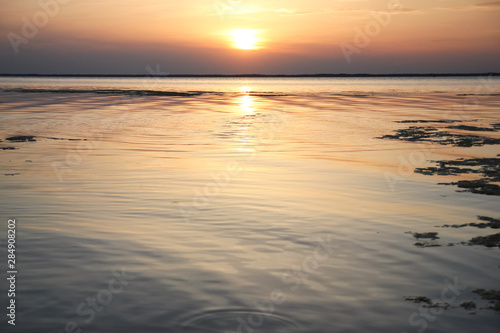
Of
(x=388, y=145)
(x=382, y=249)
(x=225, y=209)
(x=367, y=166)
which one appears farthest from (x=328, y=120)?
(x=382, y=249)

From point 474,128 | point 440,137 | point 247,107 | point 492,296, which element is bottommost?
point 492,296

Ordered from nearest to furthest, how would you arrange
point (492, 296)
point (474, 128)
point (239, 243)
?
1. point (492, 296)
2. point (239, 243)
3. point (474, 128)

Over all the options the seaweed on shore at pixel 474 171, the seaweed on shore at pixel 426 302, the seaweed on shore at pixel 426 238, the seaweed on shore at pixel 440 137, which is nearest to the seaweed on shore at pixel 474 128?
the seaweed on shore at pixel 440 137

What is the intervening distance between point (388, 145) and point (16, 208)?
17401 millimetres

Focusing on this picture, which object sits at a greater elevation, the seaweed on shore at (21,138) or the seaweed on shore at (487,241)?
the seaweed on shore at (487,241)

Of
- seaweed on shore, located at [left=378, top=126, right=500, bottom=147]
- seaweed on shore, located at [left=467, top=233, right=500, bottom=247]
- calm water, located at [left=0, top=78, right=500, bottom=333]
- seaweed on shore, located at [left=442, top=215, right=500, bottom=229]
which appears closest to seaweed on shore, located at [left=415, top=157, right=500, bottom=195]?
calm water, located at [left=0, top=78, right=500, bottom=333]

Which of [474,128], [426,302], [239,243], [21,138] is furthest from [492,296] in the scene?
[474,128]

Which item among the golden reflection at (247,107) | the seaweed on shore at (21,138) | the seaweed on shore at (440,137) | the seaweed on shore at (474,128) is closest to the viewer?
the seaweed on shore at (440,137)

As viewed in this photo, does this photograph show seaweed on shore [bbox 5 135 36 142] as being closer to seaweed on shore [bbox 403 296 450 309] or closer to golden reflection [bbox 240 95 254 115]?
golden reflection [bbox 240 95 254 115]

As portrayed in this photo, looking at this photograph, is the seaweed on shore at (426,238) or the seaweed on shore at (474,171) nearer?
the seaweed on shore at (426,238)

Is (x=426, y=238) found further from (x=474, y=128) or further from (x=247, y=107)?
(x=247, y=107)

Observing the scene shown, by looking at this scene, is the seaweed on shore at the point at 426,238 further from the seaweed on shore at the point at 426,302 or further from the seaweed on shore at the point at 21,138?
the seaweed on shore at the point at 21,138

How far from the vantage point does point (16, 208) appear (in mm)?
12594

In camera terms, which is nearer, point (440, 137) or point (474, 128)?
point (440, 137)
